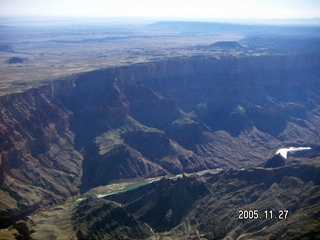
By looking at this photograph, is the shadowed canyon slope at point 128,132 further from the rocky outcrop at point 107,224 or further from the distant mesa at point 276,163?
the distant mesa at point 276,163

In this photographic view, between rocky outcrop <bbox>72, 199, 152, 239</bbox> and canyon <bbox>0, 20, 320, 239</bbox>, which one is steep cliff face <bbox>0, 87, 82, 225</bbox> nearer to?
canyon <bbox>0, 20, 320, 239</bbox>

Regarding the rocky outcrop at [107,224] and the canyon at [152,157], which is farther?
the canyon at [152,157]

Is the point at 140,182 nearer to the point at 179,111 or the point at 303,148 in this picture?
the point at 179,111

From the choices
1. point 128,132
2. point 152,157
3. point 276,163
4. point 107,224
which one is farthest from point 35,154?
point 276,163

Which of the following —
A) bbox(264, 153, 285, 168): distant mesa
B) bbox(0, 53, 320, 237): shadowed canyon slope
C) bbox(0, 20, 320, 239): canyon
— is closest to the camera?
bbox(0, 20, 320, 239): canyon

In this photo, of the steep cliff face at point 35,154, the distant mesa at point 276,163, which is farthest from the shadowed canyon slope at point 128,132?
the distant mesa at point 276,163

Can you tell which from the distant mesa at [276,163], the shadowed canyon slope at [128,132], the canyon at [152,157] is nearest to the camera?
the canyon at [152,157]

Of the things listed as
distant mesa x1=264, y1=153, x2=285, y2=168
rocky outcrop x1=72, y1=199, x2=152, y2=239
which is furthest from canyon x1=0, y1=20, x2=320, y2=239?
distant mesa x1=264, y1=153, x2=285, y2=168
